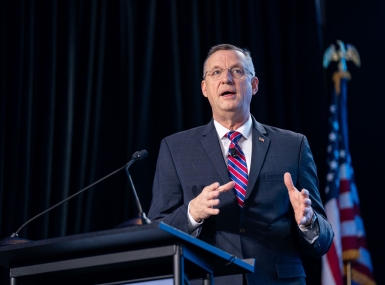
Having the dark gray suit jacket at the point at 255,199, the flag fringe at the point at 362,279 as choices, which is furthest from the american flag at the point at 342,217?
the dark gray suit jacket at the point at 255,199

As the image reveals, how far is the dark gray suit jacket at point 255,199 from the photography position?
2371 mm

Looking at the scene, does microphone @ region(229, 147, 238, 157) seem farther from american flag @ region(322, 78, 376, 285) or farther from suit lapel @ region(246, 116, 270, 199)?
american flag @ region(322, 78, 376, 285)

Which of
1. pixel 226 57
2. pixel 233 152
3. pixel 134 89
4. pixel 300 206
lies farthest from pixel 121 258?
pixel 134 89

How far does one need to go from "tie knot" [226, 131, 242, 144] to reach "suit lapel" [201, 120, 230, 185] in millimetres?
61

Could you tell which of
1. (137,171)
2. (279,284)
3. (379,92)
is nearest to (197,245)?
(279,284)

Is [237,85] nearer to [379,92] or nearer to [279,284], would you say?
[279,284]

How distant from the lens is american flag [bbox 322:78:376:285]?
14.1 ft

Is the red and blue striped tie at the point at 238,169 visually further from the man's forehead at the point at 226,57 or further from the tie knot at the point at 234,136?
the man's forehead at the point at 226,57

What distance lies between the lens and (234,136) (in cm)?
271

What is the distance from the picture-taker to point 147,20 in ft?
14.2

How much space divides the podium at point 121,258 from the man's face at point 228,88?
39.6 inches

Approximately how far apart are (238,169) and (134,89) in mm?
1808

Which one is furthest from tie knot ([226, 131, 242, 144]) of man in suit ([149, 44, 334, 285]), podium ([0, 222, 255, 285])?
podium ([0, 222, 255, 285])

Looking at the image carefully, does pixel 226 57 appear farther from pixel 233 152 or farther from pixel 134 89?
pixel 134 89
